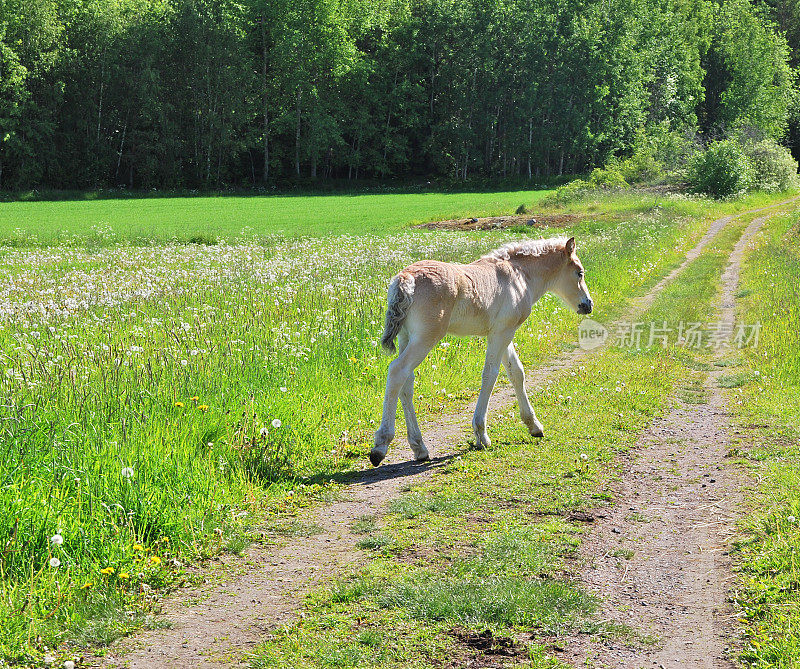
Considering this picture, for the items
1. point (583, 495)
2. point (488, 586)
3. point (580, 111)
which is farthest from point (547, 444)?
point (580, 111)

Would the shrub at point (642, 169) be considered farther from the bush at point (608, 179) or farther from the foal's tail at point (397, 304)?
the foal's tail at point (397, 304)

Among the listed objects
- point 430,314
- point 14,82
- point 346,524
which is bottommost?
point 346,524

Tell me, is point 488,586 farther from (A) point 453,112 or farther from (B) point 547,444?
(A) point 453,112

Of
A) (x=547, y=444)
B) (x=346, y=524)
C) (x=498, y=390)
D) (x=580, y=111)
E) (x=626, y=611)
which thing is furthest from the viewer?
(x=580, y=111)

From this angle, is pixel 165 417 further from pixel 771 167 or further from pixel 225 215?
pixel 771 167

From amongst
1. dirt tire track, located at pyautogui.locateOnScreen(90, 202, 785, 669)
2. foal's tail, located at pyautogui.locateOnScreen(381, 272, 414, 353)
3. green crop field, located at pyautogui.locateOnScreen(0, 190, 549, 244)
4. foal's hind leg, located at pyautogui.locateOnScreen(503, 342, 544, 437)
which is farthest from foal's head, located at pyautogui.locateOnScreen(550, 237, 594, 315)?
green crop field, located at pyautogui.locateOnScreen(0, 190, 549, 244)

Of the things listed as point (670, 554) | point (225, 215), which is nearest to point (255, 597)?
point (670, 554)

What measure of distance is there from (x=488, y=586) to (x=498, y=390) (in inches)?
270

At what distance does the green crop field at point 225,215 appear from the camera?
39.1 metres

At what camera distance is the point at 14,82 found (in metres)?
74.8

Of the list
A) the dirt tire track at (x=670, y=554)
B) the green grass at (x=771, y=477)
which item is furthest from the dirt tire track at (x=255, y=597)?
the green grass at (x=771, y=477)

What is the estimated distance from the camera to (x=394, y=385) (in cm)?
865

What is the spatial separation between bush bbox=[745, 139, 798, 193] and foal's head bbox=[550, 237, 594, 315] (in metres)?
Answer: 61.6

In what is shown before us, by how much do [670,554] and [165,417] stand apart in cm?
484
